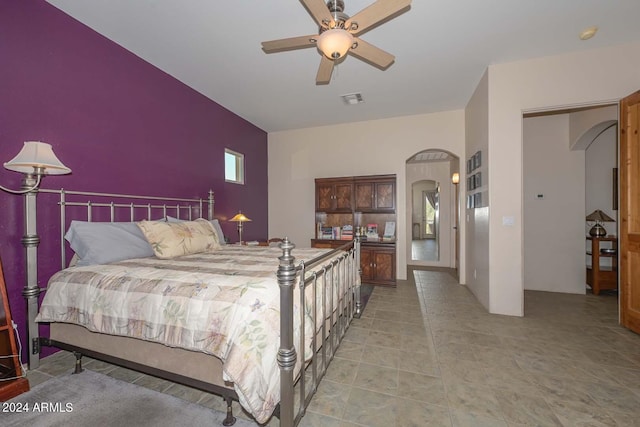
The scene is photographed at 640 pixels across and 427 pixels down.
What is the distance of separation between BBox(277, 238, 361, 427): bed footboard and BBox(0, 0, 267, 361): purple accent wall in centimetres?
222

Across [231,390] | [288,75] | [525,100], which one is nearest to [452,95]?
[525,100]

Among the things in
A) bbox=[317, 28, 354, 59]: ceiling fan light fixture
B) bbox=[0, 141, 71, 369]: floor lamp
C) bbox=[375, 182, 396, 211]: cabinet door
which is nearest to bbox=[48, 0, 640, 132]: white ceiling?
bbox=[317, 28, 354, 59]: ceiling fan light fixture

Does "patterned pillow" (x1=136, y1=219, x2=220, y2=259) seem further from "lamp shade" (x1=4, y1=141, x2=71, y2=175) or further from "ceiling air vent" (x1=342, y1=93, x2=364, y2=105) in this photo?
"ceiling air vent" (x1=342, y1=93, x2=364, y2=105)

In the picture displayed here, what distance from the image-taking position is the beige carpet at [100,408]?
4.93 feet

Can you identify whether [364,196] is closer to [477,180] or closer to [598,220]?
[477,180]

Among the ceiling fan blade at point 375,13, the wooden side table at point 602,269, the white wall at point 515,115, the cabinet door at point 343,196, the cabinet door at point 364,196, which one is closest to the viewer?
the ceiling fan blade at point 375,13

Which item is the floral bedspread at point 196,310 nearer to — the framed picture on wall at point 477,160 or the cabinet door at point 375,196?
the cabinet door at point 375,196

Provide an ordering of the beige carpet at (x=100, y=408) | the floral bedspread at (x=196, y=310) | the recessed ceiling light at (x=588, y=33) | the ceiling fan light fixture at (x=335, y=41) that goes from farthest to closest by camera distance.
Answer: the recessed ceiling light at (x=588, y=33)
the ceiling fan light fixture at (x=335, y=41)
the beige carpet at (x=100, y=408)
the floral bedspread at (x=196, y=310)

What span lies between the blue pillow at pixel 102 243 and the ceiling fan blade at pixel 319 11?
2.37m

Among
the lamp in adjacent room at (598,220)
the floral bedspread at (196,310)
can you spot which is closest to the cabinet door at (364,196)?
the floral bedspread at (196,310)

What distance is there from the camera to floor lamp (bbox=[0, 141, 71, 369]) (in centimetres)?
188

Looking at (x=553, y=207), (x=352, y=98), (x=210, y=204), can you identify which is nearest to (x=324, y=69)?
(x=352, y=98)

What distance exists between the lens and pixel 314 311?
1.66 metres

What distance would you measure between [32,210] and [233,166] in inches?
113
